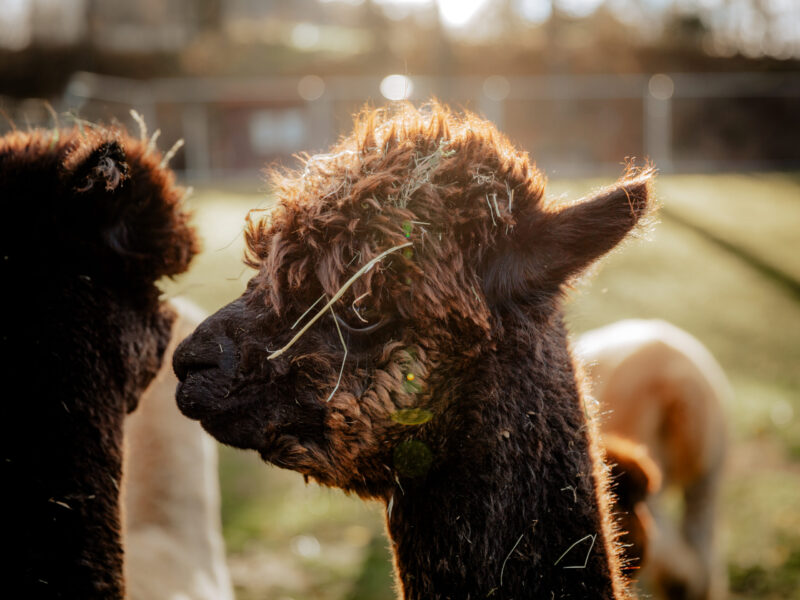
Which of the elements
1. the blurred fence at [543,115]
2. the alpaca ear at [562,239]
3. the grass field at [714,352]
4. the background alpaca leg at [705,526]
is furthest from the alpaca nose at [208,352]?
the blurred fence at [543,115]

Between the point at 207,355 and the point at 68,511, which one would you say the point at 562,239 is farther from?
the point at 68,511

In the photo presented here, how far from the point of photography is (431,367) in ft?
4.90

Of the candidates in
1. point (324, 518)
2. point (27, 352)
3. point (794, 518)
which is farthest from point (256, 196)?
point (27, 352)

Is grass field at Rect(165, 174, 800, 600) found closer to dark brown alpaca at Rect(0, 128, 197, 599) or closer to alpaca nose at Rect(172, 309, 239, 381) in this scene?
dark brown alpaca at Rect(0, 128, 197, 599)

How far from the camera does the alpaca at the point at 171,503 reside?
2.75m

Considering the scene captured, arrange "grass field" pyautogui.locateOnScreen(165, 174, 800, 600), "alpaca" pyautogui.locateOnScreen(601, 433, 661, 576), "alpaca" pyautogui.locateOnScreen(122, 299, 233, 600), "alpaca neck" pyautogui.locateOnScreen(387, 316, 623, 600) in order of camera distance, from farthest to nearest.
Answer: "grass field" pyautogui.locateOnScreen(165, 174, 800, 600) < "alpaca" pyautogui.locateOnScreen(122, 299, 233, 600) < "alpaca" pyautogui.locateOnScreen(601, 433, 661, 576) < "alpaca neck" pyautogui.locateOnScreen(387, 316, 623, 600)

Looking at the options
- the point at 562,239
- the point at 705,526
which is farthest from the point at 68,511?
the point at 705,526

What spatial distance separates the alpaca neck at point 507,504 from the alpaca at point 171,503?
4.96ft

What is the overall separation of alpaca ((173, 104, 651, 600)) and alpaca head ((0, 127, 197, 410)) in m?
0.55

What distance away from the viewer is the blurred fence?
606 inches

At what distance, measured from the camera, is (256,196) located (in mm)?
13055

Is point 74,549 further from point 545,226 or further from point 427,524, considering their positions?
point 545,226

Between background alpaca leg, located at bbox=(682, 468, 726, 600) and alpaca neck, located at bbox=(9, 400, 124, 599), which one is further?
background alpaca leg, located at bbox=(682, 468, 726, 600)

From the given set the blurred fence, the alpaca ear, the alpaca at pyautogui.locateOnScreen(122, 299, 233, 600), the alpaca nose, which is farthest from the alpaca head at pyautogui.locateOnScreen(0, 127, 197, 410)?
the blurred fence
